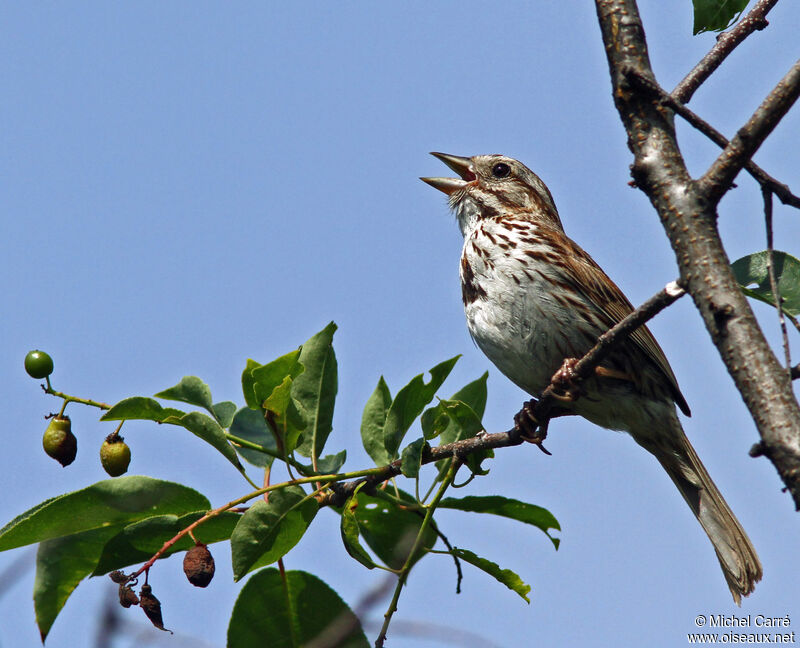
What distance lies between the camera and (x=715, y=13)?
3.23m

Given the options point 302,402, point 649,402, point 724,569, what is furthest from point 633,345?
point 302,402

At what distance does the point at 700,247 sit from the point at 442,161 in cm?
469

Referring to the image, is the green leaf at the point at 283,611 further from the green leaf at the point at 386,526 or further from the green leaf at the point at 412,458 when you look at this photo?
the green leaf at the point at 412,458

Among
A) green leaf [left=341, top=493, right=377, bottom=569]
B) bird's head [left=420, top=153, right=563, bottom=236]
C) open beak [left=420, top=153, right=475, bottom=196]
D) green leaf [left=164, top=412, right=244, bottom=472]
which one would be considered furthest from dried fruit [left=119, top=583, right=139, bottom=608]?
open beak [left=420, top=153, right=475, bottom=196]

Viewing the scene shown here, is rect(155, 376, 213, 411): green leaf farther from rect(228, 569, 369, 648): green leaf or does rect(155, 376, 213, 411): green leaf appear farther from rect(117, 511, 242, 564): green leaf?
rect(228, 569, 369, 648): green leaf

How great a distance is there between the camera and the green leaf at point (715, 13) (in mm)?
3219

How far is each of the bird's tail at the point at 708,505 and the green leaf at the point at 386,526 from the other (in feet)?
8.09

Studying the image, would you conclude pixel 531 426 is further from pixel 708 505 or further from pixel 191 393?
pixel 708 505

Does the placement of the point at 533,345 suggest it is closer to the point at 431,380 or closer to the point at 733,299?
the point at 431,380

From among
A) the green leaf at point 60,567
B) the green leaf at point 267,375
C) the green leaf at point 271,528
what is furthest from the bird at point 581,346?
the green leaf at point 60,567

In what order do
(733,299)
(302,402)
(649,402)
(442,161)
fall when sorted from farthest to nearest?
(442,161)
(649,402)
(302,402)
(733,299)

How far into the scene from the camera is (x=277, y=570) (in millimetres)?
3061

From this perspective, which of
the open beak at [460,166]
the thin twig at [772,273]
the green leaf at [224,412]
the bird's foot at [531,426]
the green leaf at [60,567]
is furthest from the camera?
the open beak at [460,166]

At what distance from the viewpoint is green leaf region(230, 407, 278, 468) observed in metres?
3.19
